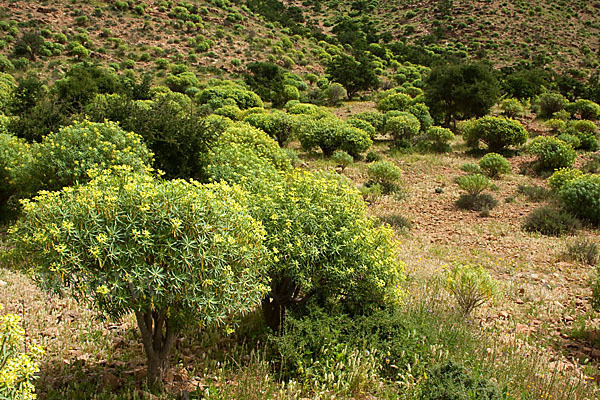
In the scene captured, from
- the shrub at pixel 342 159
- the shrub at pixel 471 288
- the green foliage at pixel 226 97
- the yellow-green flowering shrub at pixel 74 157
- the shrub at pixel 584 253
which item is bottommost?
the green foliage at pixel 226 97

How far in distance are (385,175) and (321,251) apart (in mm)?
9554

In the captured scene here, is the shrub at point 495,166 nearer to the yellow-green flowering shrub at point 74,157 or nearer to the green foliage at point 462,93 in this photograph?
the green foliage at point 462,93

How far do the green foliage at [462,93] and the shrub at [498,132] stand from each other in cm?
537

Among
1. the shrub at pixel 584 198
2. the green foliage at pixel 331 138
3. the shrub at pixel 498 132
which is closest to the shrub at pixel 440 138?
the shrub at pixel 498 132

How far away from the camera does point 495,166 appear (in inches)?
597

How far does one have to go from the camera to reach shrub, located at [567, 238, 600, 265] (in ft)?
28.2

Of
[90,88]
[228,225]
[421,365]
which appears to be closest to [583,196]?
[421,365]

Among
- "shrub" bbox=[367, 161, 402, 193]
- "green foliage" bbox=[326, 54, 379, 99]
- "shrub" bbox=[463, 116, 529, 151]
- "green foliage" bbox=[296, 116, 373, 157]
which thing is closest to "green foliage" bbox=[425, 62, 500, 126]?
"shrub" bbox=[463, 116, 529, 151]

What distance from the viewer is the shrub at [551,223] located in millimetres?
10430

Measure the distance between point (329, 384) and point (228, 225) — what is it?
1753 millimetres

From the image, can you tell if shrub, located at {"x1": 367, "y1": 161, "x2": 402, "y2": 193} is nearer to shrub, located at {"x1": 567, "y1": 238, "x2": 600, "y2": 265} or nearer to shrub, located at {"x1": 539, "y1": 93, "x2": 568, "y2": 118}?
shrub, located at {"x1": 567, "y1": 238, "x2": 600, "y2": 265}

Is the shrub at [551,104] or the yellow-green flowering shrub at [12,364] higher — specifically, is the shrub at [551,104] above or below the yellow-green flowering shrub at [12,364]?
above

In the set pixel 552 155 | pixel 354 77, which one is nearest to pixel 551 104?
pixel 552 155

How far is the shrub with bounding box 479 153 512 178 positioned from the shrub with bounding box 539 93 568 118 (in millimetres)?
13957
